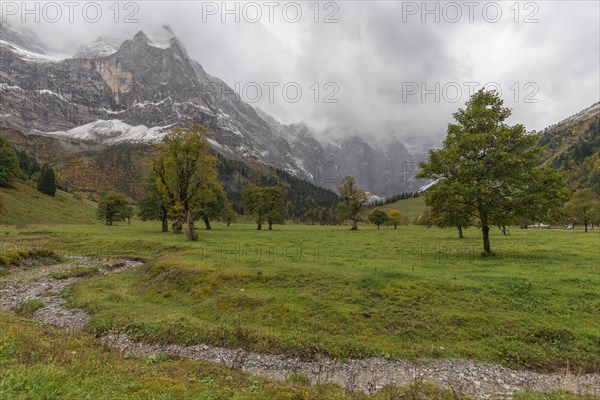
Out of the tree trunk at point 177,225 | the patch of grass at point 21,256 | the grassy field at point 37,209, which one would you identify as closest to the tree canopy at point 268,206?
the tree trunk at point 177,225

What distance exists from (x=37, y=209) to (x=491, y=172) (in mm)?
115215

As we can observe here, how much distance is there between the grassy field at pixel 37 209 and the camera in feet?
278

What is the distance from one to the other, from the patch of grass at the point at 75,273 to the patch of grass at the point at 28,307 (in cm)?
799

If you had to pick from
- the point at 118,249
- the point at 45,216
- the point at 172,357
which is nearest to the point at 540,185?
the point at 172,357

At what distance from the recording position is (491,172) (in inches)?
1304

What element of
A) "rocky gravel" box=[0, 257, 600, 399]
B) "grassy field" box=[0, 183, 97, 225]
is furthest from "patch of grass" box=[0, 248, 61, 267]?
"grassy field" box=[0, 183, 97, 225]

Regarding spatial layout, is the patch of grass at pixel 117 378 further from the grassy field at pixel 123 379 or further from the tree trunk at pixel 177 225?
the tree trunk at pixel 177 225

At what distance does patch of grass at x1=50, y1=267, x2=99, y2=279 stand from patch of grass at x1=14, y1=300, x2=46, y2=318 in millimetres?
7994

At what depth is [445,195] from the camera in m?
33.7

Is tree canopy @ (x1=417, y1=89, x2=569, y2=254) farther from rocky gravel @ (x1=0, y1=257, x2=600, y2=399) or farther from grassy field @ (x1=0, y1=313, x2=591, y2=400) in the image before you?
grassy field @ (x1=0, y1=313, x2=591, y2=400)

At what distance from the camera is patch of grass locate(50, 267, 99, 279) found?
28987 mm

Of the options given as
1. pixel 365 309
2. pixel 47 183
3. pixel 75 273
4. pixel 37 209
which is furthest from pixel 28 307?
pixel 47 183

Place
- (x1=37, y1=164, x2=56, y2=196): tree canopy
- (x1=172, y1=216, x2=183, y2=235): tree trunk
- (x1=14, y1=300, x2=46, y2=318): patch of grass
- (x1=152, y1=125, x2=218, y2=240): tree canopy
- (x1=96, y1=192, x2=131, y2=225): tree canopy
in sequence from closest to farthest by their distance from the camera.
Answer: (x1=14, y1=300, x2=46, y2=318): patch of grass < (x1=152, y1=125, x2=218, y2=240): tree canopy < (x1=172, y1=216, x2=183, y2=235): tree trunk < (x1=96, y1=192, x2=131, y2=225): tree canopy < (x1=37, y1=164, x2=56, y2=196): tree canopy

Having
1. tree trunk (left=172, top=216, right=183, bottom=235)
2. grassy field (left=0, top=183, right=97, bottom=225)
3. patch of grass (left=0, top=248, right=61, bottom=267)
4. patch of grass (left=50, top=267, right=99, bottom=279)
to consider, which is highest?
grassy field (left=0, top=183, right=97, bottom=225)
